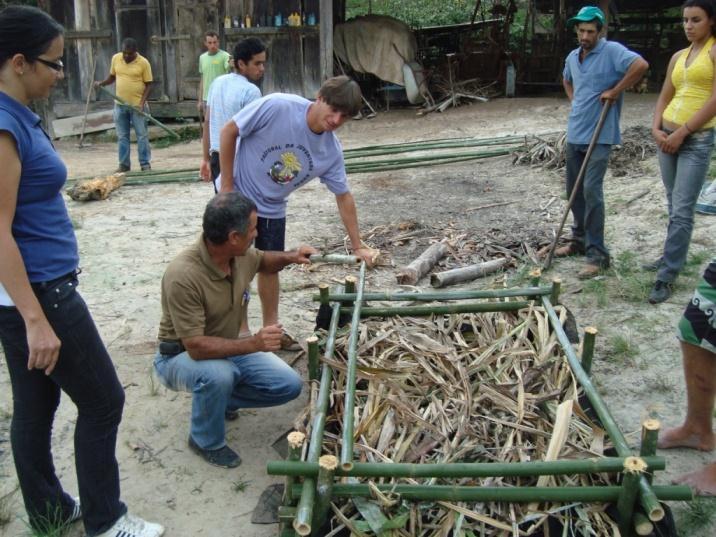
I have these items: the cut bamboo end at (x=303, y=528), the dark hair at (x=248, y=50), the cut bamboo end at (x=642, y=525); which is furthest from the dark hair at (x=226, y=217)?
the dark hair at (x=248, y=50)

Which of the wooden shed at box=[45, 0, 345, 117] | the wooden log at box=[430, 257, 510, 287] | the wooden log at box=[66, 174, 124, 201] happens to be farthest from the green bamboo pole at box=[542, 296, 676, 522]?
the wooden shed at box=[45, 0, 345, 117]

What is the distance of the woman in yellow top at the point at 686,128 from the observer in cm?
407

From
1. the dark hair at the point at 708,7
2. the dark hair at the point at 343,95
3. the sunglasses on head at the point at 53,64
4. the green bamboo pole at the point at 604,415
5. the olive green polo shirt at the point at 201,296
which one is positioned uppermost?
the dark hair at the point at 708,7

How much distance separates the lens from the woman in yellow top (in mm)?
4074

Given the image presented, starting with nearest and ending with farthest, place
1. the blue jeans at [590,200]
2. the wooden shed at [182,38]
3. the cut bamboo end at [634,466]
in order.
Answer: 1. the cut bamboo end at [634,466]
2. the blue jeans at [590,200]
3. the wooden shed at [182,38]

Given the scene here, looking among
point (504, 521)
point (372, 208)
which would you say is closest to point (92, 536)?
point (504, 521)

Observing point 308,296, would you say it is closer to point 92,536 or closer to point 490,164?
point 92,536

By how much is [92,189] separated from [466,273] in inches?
189

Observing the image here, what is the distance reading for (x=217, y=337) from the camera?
115 inches

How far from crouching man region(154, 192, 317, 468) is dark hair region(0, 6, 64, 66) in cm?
95

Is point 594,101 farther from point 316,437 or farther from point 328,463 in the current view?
point 328,463

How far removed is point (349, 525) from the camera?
2.16m

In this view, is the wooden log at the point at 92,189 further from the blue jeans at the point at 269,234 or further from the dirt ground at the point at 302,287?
the blue jeans at the point at 269,234

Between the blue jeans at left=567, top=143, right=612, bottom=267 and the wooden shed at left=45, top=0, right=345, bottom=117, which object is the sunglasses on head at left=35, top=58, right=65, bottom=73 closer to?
the blue jeans at left=567, top=143, right=612, bottom=267
